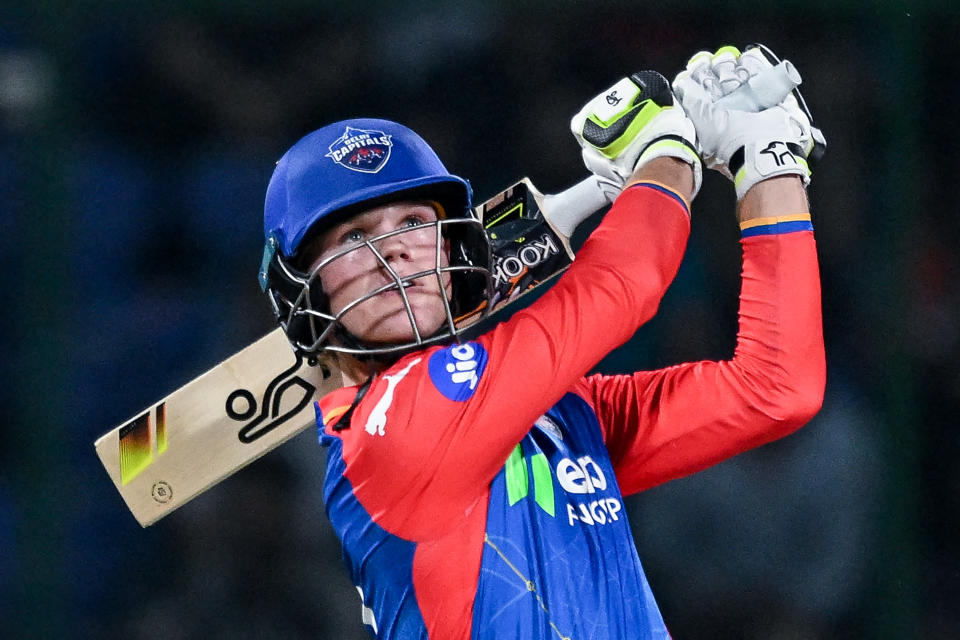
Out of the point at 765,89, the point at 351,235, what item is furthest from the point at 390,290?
the point at 765,89

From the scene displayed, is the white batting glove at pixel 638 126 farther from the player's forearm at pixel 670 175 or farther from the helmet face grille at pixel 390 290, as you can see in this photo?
the helmet face grille at pixel 390 290

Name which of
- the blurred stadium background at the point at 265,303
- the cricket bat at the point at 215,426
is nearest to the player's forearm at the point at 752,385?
the cricket bat at the point at 215,426

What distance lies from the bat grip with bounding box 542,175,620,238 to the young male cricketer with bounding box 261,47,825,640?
16 centimetres

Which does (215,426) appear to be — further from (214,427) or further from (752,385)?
(752,385)

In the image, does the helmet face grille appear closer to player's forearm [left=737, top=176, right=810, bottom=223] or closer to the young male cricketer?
the young male cricketer

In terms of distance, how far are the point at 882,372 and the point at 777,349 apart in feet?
4.73

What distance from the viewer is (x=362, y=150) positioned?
5.42ft

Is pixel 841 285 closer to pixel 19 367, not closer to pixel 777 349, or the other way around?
pixel 777 349

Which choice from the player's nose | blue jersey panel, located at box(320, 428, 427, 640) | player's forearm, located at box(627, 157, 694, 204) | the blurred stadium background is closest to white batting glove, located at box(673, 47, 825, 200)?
player's forearm, located at box(627, 157, 694, 204)

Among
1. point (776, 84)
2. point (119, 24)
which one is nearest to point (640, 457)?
point (776, 84)

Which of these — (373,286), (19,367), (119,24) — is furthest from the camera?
(119,24)

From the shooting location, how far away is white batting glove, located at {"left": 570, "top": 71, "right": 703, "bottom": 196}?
1.65 metres

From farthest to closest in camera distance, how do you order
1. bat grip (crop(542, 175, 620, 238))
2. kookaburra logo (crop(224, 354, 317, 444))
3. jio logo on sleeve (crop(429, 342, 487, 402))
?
kookaburra logo (crop(224, 354, 317, 444)), bat grip (crop(542, 175, 620, 238)), jio logo on sleeve (crop(429, 342, 487, 402))

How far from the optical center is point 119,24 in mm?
2924
